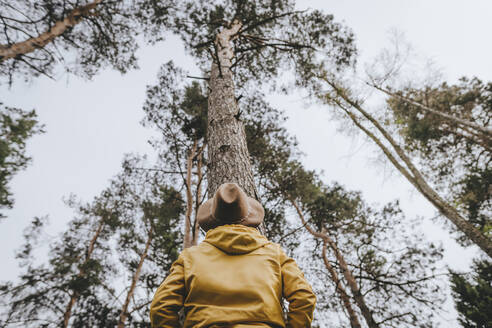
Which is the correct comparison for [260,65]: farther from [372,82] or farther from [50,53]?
[372,82]

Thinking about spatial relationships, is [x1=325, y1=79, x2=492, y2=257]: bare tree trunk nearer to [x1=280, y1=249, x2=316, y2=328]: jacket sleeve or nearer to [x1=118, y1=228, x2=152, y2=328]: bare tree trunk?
[x1=280, y1=249, x2=316, y2=328]: jacket sleeve

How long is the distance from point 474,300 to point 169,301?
15961 mm

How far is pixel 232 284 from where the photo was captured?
115 cm

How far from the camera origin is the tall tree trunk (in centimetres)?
218

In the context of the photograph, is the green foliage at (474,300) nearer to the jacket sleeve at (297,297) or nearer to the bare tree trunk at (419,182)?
the bare tree trunk at (419,182)

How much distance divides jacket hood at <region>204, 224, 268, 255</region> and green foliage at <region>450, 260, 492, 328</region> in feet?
40.7

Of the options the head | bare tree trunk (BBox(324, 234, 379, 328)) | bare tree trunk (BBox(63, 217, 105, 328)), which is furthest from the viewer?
bare tree trunk (BBox(63, 217, 105, 328))

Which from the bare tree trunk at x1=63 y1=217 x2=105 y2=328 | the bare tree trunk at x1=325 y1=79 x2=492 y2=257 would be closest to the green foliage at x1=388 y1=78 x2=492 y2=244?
the bare tree trunk at x1=325 y1=79 x2=492 y2=257

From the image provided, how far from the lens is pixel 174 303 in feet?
3.82

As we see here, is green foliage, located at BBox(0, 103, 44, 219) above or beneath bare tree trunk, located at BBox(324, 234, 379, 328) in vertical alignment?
above

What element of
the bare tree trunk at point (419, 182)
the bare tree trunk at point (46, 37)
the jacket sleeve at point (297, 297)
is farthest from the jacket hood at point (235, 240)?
the bare tree trunk at point (419, 182)

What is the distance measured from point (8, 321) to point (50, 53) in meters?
7.21

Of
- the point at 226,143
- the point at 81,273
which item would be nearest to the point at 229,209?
the point at 226,143

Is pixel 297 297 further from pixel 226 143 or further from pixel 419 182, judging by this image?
pixel 419 182
